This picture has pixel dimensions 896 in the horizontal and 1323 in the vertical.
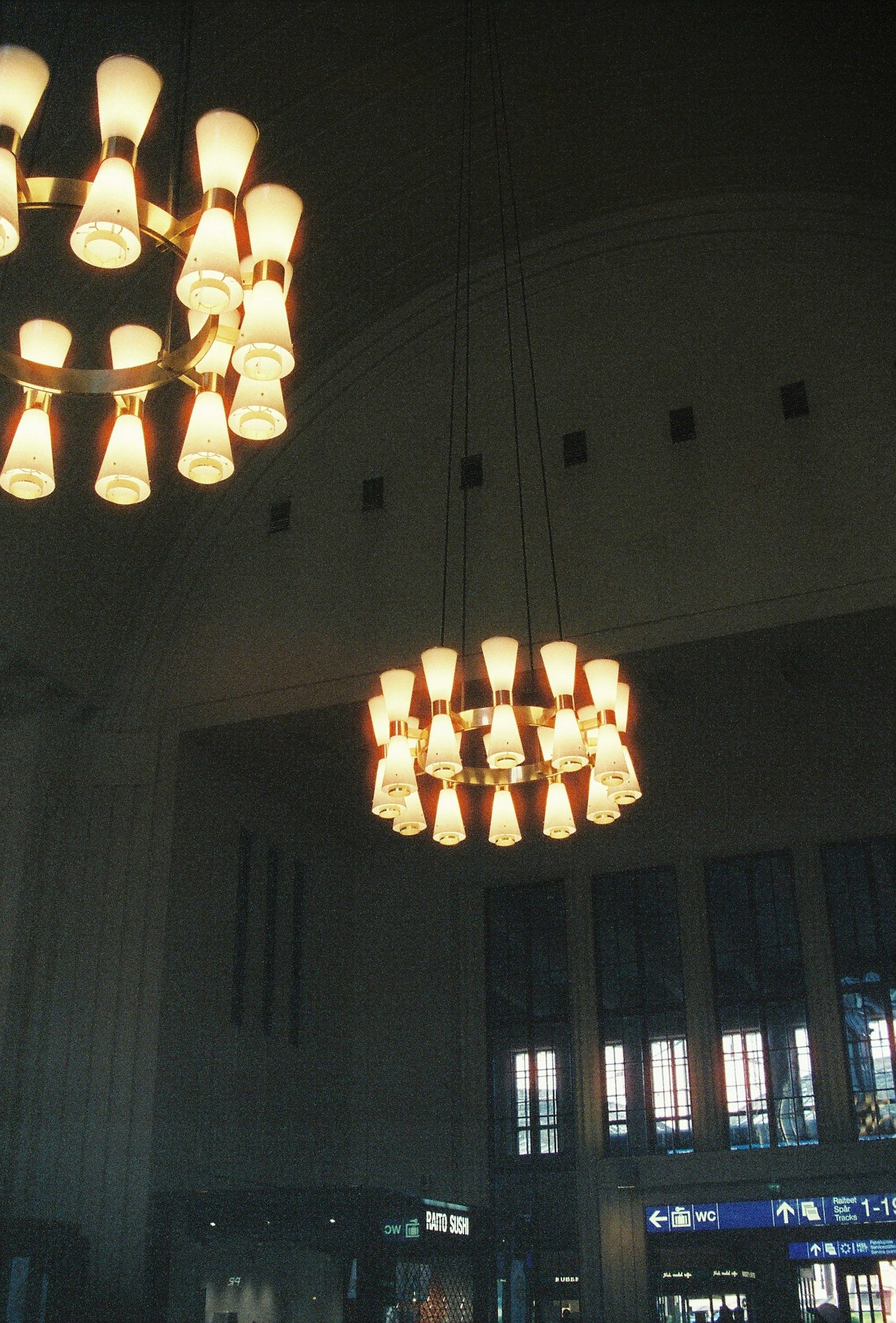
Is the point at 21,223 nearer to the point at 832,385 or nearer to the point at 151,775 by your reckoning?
the point at 151,775

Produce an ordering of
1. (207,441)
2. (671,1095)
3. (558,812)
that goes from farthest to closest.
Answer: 1. (671,1095)
2. (558,812)
3. (207,441)

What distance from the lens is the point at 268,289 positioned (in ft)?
13.9

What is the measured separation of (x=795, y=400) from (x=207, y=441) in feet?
19.5

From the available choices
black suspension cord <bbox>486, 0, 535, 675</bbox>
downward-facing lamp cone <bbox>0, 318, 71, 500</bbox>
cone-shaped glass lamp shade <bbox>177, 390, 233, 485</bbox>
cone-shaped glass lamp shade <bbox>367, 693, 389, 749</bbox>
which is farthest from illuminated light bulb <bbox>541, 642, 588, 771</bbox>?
downward-facing lamp cone <bbox>0, 318, 71, 500</bbox>

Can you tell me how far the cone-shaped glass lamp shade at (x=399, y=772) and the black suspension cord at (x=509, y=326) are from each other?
2139 millimetres

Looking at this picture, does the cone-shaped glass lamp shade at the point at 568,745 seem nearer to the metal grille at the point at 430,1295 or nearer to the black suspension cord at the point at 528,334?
the black suspension cord at the point at 528,334

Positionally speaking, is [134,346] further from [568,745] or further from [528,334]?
[528,334]

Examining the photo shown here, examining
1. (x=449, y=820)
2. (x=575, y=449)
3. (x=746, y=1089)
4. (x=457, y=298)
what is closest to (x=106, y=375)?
(x=449, y=820)

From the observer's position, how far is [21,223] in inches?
327

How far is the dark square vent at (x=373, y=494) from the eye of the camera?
1046cm

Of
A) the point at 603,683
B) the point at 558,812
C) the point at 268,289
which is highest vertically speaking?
the point at 268,289

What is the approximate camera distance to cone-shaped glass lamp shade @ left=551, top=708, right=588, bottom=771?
19.6ft

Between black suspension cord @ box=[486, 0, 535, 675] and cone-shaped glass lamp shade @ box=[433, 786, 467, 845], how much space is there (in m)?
1.70

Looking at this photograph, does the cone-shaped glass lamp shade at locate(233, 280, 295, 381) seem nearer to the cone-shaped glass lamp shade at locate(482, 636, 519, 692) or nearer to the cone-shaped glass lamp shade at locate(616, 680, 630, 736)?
the cone-shaped glass lamp shade at locate(482, 636, 519, 692)
